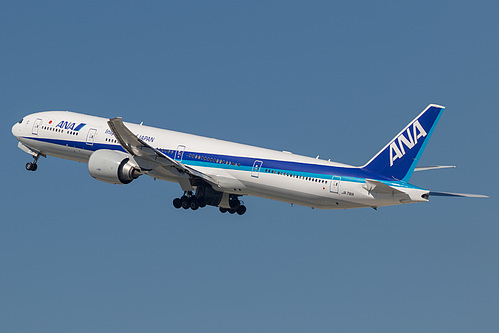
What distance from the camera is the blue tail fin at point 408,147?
51.3m

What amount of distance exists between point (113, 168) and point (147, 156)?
94.9 inches

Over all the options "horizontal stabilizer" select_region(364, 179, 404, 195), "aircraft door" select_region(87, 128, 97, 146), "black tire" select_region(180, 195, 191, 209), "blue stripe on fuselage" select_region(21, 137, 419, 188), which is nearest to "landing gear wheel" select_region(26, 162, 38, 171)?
"blue stripe on fuselage" select_region(21, 137, 419, 188)

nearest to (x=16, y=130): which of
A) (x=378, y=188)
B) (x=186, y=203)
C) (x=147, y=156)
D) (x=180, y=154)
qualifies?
(x=147, y=156)

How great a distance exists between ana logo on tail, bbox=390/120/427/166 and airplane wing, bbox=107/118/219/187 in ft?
37.9

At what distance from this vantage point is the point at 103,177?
190 ft

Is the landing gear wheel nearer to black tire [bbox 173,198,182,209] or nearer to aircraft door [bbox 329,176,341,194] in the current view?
black tire [bbox 173,198,182,209]

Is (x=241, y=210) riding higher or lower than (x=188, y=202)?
higher

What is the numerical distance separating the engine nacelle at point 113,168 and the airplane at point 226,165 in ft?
0.20

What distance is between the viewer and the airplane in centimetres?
5166

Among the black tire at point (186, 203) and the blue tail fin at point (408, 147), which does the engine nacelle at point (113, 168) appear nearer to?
the black tire at point (186, 203)

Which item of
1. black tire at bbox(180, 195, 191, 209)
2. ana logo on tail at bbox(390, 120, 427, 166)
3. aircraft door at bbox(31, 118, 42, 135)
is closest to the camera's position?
ana logo on tail at bbox(390, 120, 427, 166)

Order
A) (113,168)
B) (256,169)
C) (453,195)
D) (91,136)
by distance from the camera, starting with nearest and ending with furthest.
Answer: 1. (453,195)
2. (256,169)
3. (113,168)
4. (91,136)

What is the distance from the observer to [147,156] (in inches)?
2235

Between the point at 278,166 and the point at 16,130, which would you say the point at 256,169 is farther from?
the point at 16,130
